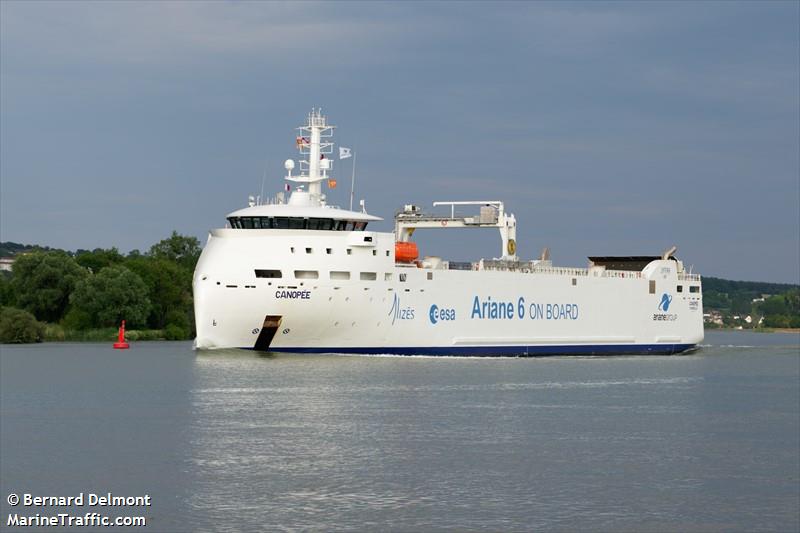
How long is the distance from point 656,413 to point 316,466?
13.7 m

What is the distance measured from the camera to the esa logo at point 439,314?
51594mm

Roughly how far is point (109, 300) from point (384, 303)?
104ft

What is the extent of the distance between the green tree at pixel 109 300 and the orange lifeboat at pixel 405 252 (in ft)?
96.5

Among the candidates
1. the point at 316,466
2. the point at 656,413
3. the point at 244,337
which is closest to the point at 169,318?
the point at 244,337

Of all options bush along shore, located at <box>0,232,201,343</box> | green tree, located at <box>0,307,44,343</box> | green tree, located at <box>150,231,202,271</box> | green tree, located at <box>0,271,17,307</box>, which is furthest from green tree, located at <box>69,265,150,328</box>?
green tree, located at <box>150,231,202,271</box>

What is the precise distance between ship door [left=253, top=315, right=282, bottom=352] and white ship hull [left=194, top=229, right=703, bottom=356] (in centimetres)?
5

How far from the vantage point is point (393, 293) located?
49.4m

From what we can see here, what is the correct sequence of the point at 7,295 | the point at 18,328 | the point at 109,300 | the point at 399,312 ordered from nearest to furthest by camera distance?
1. the point at 399,312
2. the point at 18,328
3. the point at 109,300
4. the point at 7,295

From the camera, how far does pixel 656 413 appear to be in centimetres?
3219

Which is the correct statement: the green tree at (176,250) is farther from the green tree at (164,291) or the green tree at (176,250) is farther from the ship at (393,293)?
the ship at (393,293)

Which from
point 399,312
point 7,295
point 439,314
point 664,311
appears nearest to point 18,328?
point 7,295

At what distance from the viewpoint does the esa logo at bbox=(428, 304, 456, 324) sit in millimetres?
51594

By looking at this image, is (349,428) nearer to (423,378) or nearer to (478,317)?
(423,378)

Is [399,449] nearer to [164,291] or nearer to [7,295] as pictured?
[164,291]
